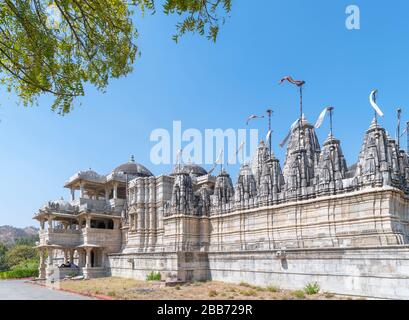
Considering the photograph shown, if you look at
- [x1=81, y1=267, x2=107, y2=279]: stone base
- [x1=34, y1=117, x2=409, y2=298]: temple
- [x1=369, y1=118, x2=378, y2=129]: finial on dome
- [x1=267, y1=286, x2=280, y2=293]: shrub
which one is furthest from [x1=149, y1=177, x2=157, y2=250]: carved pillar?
[x1=369, y1=118, x2=378, y2=129]: finial on dome

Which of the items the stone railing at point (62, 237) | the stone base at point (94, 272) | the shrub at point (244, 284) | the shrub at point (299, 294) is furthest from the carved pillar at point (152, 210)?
the shrub at point (299, 294)

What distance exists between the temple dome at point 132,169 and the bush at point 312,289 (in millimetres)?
32974

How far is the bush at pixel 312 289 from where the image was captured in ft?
73.0

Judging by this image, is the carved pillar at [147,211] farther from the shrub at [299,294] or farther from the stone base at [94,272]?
the shrub at [299,294]

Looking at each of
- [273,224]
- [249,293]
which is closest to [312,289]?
[249,293]

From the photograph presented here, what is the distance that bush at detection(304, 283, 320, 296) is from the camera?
22.2 m

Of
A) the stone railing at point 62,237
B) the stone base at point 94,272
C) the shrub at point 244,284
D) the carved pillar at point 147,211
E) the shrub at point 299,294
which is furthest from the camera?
the stone railing at point 62,237

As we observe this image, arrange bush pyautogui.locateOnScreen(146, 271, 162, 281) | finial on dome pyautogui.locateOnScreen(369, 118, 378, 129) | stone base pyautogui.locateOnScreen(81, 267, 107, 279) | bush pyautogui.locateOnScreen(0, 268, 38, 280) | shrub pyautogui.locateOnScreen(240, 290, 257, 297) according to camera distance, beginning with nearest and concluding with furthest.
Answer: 1. shrub pyautogui.locateOnScreen(240, 290, 257, 297)
2. finial on dome pyautogui.locateOnScreen(369, 118, 378, 129)
3. bush pyautogui.locateOnScreen(146, 271, 162, 281)
4. stone base pyautogui.locateOnScreen(81, 267, 107, 279)
5. bush pyautogui.locateOnScreen(0, 268, 38, 280)

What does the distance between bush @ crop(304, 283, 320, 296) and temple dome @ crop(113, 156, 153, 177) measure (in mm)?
32974

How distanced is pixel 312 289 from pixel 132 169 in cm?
3422

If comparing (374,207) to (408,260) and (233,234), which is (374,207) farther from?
(233,234)

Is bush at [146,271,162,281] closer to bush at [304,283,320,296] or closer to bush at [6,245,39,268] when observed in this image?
bush at [304,283,320,296]

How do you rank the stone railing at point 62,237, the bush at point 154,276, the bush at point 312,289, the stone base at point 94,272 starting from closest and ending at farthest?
the bush at point 312,289, the bush at point 154,276, the stone base at point 94,272, the stone railing at point 62,237
